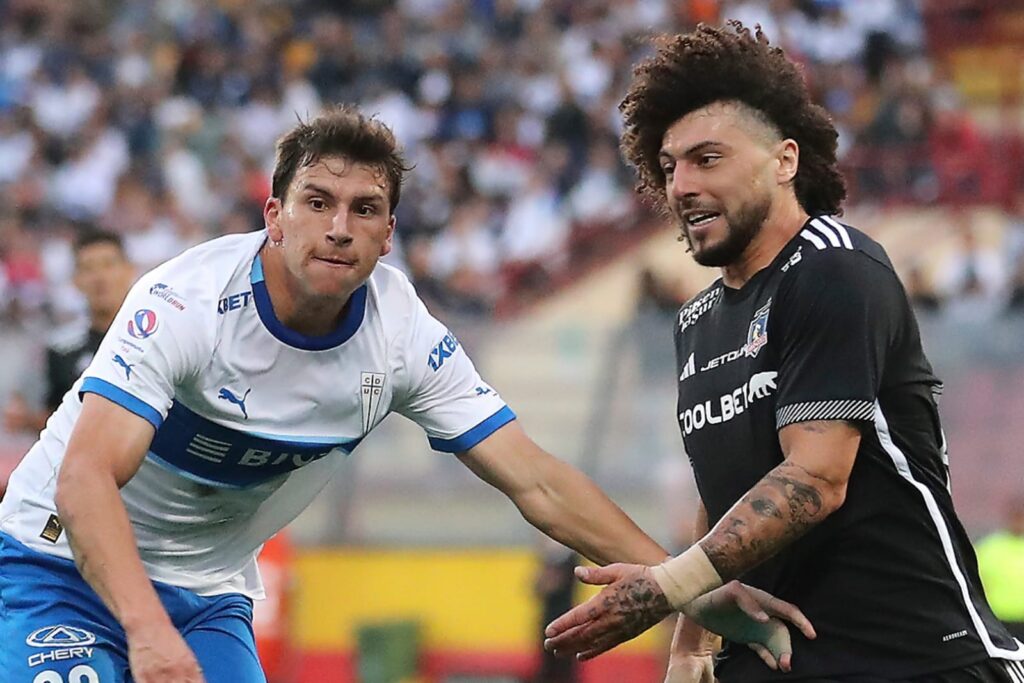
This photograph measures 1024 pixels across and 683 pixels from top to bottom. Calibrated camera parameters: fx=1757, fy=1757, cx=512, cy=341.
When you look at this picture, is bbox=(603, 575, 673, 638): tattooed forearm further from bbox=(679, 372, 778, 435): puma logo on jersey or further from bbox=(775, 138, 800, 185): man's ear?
bbox=(775, 138, 800, 185): man's ear

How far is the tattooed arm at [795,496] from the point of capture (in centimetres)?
426

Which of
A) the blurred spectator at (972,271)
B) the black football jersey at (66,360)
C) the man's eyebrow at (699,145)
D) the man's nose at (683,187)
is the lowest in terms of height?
the man's nose at (683,187)

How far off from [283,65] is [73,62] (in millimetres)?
2333

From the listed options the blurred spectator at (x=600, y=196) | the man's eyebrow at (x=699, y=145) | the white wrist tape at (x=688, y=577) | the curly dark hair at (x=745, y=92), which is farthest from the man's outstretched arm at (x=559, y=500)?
the blurred spectator at (x=600, y=196)

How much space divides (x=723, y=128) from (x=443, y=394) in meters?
1.27

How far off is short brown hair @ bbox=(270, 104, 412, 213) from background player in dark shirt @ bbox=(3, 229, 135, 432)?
3215 millimetres

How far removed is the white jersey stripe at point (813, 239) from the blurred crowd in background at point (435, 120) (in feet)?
33.6

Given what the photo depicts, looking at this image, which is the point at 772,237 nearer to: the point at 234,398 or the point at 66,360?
the point at 234,398

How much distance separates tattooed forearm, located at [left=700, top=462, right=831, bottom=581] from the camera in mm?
4254

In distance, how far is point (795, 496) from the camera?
4.25 m

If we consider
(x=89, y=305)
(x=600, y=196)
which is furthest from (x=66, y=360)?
(x=600, y=196)

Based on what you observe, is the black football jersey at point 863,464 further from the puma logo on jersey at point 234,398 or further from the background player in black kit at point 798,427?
the puma logo on jersey at point 234,398

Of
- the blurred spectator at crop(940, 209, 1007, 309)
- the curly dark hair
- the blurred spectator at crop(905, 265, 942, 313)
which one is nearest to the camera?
the curly dark hair

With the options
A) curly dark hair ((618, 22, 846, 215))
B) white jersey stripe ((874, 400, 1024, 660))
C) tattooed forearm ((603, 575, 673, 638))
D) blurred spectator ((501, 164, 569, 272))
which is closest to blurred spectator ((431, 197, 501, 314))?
blurred spectator ((501, 164, 569, 272))
